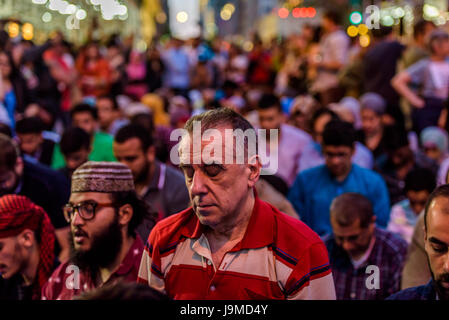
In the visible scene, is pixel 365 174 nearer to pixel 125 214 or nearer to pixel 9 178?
pixel 125 214

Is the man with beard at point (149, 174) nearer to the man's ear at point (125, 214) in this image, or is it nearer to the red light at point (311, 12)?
the man's ear at point (125, 214)

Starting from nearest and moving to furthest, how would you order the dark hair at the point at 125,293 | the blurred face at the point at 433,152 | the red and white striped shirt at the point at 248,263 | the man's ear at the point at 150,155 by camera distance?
the dark hair at the point at 125,293 < the red and white striped shirt at the point at 248,263 < the man's ear at the point at 150,155 < the blurred face at the point at 433,152

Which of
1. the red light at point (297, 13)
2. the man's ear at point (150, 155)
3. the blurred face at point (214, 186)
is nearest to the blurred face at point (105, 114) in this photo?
the man's ear at point (150, 155)

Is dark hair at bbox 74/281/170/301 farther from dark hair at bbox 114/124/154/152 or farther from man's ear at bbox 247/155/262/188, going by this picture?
dark hair at bbox 114/124/154/152

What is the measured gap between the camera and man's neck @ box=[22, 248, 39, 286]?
3760mm

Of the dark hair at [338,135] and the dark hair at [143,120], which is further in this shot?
the dark hair at [143,120]

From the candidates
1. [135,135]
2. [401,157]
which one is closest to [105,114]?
[135,135]

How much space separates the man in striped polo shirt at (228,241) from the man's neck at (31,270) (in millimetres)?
1420

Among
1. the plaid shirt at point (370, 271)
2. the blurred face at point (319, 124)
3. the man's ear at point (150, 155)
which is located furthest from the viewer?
the blurred face at point (319, 124)

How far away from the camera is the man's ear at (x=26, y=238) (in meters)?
3.76

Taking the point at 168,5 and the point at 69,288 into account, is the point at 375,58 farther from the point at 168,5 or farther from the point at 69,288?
the point at 168,5

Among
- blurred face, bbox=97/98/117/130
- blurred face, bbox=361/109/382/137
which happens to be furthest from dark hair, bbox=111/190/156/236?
blurred face, bbox=97/98/117/130

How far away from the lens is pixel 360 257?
4.41m

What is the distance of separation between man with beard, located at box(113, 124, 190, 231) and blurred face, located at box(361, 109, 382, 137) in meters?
3.25
